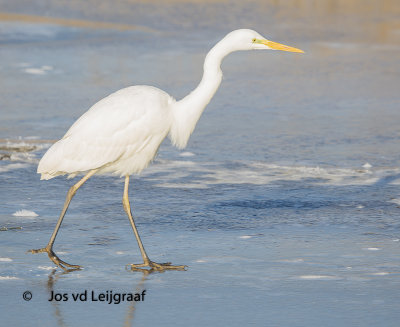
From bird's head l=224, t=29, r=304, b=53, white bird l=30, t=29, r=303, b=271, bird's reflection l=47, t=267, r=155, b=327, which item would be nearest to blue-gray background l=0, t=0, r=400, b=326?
bird's reflection l=47, t=267, r=155, b=327

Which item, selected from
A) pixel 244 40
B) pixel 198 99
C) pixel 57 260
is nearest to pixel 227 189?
pixel 198 99

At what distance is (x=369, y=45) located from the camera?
15484 mm

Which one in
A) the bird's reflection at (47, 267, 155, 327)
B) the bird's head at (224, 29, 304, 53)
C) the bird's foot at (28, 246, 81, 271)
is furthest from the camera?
the bird's head at (224, 29, 304, 53)

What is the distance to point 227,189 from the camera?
803 centimetres

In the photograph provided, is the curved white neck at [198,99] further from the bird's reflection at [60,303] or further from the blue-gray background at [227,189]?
the bird's reflection at [60,303]

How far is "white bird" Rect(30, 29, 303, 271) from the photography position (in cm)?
645

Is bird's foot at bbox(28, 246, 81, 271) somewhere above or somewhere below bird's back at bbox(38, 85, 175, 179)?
below

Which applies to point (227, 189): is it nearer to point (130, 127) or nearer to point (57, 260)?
point (130, 127)

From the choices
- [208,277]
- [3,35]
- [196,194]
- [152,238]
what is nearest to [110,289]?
[208,277]

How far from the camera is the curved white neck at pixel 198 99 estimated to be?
6.63m

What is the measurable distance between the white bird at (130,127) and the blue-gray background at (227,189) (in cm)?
51

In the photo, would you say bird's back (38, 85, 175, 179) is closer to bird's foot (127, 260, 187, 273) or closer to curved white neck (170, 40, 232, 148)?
curved white neck (170, 40, 232, 148)

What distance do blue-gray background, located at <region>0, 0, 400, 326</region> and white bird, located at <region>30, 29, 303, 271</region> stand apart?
509 mm

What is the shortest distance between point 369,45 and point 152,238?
380 inches
